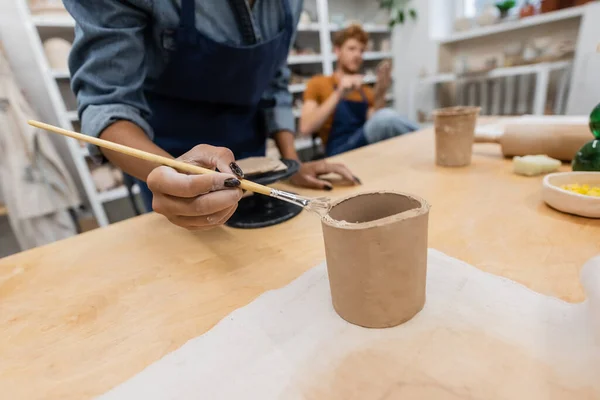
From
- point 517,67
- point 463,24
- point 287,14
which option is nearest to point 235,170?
point 287,14

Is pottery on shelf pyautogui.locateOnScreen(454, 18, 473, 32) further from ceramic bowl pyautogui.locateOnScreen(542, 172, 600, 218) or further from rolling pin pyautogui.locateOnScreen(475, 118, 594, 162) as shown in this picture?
ceramic bowl pyautogui.locateOnScreen(542, 172, 600, 218)

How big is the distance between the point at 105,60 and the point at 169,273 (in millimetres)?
375

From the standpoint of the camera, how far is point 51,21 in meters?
1.66

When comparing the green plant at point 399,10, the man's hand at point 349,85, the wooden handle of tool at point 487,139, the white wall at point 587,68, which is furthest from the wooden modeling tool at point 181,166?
the green plant at point 399,10

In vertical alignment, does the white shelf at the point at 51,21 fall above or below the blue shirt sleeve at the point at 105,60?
above

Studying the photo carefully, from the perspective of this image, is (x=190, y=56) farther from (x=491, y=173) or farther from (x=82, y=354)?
(x=491, y=173)

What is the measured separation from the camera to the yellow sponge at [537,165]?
69cm

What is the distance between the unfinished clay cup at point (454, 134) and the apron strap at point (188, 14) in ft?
1.86

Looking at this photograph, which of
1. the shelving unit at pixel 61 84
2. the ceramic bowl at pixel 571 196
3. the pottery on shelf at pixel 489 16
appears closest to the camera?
the ceramic bowl at pixel 571 196

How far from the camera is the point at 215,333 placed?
13.6 inches

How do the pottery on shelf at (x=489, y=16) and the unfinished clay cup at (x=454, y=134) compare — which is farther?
the pottery on shelf at (x=489, y=16)

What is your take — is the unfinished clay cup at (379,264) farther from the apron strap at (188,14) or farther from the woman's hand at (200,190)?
the apron strap at (188,14)

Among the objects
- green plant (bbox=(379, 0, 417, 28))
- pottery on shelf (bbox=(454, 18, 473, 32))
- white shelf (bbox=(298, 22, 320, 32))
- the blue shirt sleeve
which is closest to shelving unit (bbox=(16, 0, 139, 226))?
the blue shirt sleeve

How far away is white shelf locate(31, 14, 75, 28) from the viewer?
5.30 feet
